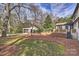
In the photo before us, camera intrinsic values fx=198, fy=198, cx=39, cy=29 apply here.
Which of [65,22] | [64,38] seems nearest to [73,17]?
[65,22]

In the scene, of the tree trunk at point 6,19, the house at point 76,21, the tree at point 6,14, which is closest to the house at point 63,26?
the house at point 76,21

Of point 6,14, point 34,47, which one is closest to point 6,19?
point 6,14

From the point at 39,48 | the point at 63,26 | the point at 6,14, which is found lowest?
the point at 39,48

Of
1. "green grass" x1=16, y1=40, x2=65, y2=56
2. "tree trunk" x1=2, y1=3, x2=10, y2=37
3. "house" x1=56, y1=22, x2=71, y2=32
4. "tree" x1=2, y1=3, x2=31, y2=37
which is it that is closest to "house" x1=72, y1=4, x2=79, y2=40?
"house" x1=56, y1=22, x2=71, y2=32

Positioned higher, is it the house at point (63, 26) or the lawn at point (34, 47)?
the house at point (63, 26)

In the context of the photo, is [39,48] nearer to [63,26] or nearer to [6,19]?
[63,26]

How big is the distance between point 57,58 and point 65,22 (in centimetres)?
32

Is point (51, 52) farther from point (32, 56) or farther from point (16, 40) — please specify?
point (16, 40)

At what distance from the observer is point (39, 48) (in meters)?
1.69

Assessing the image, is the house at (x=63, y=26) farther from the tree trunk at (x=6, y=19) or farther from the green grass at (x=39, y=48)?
the tree trunk at (x=6, y=19)

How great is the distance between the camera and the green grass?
1.68m

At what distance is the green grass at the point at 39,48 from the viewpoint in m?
1.68

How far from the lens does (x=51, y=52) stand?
1678 mm

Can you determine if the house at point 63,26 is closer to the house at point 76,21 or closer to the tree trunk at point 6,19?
the house at point 76,21
